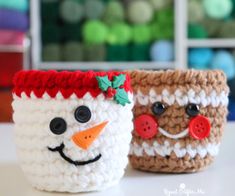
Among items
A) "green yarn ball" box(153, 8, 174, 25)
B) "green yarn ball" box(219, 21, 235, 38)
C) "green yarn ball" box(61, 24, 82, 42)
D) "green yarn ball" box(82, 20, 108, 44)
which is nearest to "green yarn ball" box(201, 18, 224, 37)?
"green yarn ball" box(219, 21, 235, 38)

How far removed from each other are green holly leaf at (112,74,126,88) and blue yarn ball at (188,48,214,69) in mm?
1553

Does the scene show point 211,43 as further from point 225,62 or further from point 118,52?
point 118,52

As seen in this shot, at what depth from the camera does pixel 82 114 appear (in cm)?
40

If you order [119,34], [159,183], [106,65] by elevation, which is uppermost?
[119,34]

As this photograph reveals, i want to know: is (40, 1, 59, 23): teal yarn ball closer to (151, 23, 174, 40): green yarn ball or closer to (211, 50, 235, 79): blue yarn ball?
(151, 23, 174, 40): green yarn ball

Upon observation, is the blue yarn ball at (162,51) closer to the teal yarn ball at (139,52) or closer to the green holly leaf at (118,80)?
the teal yarn ball at (139,52)

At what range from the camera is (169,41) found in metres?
1.95

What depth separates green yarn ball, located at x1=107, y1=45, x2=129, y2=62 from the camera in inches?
76.8

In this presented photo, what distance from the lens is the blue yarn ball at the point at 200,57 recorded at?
1.94m

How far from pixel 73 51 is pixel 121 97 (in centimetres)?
158

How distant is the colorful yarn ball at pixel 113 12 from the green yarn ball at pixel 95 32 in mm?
35

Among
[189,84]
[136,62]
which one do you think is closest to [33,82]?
[189,84]

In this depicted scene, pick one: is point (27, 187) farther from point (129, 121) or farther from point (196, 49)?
point (196, 49)

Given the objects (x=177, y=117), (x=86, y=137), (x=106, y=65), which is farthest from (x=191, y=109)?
(x=106, y=65)
